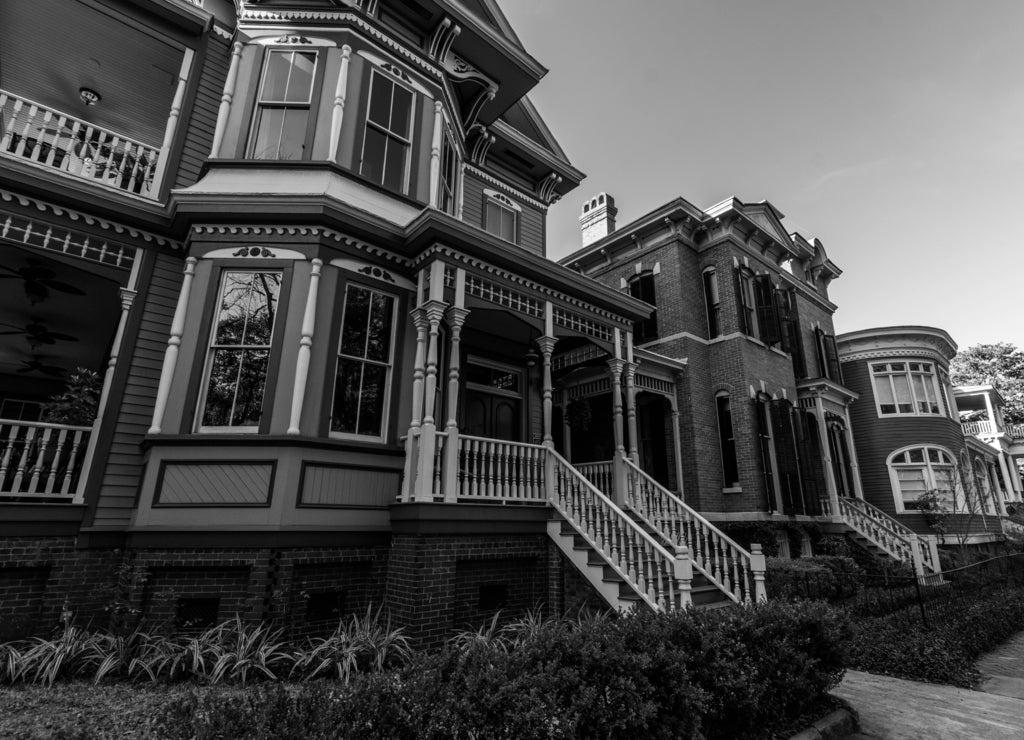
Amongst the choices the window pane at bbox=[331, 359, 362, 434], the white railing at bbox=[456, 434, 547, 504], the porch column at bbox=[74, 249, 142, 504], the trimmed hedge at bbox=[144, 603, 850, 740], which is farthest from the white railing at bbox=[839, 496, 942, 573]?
the porch column at bbox=[74, 249, 142, 504]

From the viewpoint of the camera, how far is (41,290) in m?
8.91

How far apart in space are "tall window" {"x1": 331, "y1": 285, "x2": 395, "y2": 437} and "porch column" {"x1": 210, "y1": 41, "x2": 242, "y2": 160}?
3.43 m

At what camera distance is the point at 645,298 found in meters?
17.1

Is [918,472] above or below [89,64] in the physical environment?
below

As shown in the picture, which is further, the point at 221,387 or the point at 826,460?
the point at 826,460

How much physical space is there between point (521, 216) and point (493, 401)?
542cm

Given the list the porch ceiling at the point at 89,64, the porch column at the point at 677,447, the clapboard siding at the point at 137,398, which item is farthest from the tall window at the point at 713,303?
the porch ceiling at the point at 89,64

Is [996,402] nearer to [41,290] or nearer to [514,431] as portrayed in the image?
[514,431]

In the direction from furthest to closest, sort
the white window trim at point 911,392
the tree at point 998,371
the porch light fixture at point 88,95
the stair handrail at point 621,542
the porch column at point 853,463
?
the tree at point 998,371
the white window trim at point 911,392
the porch column at point 853,463
the porch light fixture at point 88,95
the stair handrail at point 621,542

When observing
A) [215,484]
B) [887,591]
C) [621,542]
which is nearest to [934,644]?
[887,591]

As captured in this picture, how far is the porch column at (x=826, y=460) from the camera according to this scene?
16.0 meters

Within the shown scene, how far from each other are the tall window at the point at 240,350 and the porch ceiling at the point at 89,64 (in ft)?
17.8

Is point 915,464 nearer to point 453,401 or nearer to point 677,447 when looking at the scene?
point 677,447

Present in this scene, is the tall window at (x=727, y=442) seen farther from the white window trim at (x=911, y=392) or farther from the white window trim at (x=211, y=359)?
the white window trim at (x=211, y=359)
